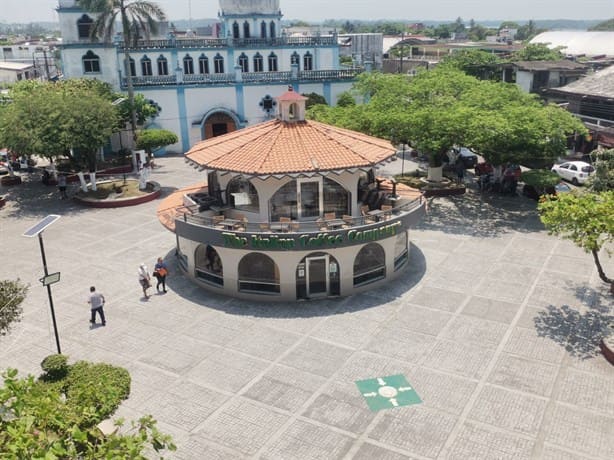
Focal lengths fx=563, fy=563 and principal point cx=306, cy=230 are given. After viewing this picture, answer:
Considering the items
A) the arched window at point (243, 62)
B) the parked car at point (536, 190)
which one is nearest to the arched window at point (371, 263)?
the parked car at point (536, 190)

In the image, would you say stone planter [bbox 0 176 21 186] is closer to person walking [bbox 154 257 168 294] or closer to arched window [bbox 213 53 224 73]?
arched window [bbox 213 53 224 73]

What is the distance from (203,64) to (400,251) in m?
39.5

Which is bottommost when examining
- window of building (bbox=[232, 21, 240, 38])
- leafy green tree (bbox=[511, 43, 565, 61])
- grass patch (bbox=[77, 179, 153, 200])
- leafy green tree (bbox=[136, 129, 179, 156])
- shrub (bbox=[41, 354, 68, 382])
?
grass patch (bbox=[77, 179, 153, 200])

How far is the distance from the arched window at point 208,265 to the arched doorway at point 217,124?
32802mm

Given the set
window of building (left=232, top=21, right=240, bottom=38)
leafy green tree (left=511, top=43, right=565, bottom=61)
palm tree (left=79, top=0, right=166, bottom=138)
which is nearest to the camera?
palm tree (left=79, top=0, right=166, bottom=138)

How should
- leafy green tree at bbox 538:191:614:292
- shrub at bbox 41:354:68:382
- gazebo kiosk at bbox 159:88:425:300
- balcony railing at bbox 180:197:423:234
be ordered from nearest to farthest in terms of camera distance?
1. shrub at bbox 41:354:68:382
2. leafy green tree at bbox 538:191:614:292
3. balcony railing at bbox 180:197:423:234
4. gazebo kiosk at bbox 159:88:425:300

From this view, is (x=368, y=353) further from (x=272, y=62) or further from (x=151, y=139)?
(x=272, y=62)

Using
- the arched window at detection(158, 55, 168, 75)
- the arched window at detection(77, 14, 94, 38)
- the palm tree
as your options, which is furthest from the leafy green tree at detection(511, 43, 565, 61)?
the arched window at detection(77, 14, 94, 38)

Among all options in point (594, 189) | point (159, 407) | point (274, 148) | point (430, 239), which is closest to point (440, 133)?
point (430, 239)

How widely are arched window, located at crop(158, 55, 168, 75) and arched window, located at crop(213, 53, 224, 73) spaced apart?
196 inches

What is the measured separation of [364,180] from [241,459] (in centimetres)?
1532

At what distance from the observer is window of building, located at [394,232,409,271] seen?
2647cm

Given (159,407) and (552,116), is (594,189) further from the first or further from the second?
Result: (159,407)

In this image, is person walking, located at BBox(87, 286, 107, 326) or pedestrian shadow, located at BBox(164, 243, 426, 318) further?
pedestrian shadow, located at BBox(164, 243, 426, 318)
